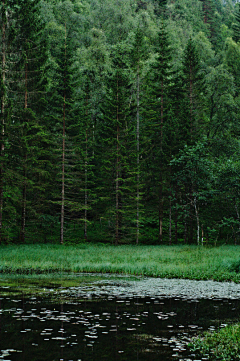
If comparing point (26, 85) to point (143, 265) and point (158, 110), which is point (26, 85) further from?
point (143, 265)

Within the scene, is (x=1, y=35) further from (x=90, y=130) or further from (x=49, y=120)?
(x=90, y=130)

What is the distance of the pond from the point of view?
6691 millimetres

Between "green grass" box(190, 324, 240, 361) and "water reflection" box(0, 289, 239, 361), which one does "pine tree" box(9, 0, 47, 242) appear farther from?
"green grass" box(190, 324, 240, 361)

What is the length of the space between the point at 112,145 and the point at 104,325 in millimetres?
33628

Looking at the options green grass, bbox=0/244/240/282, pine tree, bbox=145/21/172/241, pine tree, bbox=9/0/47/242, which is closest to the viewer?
green grass, bbox=0/244/240/282

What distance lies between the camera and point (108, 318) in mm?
9125

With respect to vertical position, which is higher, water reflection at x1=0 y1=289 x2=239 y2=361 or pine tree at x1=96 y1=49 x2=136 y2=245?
pine tree at x1=96 y1=49 x2=136 y2=245

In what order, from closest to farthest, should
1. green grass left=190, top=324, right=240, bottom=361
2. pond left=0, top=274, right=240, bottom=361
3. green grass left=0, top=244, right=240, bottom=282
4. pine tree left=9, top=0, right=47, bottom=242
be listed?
green grass left=190, top=324, right=240, bottom=361, pond left=0, top=274, right=240, bottom=361, green grass left=0, top=244, right=240, bottom=282, pine tree left=9, top=0, right=47, bottom=242

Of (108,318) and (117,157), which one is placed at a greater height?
(117,157)

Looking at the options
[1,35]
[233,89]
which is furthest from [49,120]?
[233,89]

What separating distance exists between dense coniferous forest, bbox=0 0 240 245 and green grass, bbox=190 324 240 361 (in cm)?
2426

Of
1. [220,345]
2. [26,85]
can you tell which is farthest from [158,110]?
[220,345]

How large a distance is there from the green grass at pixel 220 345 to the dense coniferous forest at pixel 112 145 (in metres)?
24.3

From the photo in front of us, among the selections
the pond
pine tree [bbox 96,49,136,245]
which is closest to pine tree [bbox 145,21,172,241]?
pine tree [bbox 96,49,136,245]
